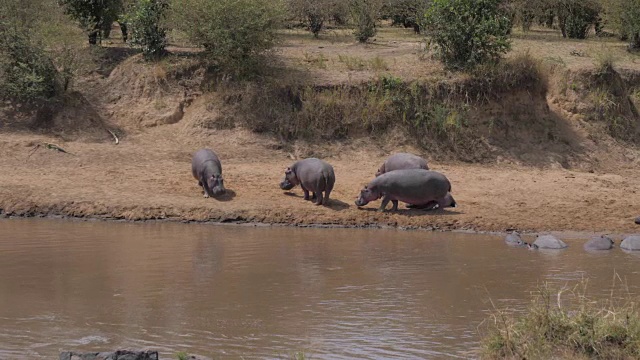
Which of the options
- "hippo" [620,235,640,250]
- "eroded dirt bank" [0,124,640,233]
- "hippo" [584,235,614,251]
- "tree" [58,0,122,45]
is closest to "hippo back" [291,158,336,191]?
"eroded dirt bank" [0,124,640,233]

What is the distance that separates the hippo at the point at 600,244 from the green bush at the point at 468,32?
312 inches

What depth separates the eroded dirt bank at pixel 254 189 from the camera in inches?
618

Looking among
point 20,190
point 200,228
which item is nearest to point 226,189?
point 200,228

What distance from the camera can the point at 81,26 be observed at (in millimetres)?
21484

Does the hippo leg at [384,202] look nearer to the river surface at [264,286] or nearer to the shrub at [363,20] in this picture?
the river surface at [264,286]

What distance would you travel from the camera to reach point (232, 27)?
20578 millimetres

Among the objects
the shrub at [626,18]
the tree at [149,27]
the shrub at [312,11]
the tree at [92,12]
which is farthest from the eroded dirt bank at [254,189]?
the shrub at [312,11]

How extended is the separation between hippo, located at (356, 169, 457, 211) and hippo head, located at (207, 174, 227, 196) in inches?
89.2

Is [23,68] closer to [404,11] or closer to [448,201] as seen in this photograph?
[448,201]

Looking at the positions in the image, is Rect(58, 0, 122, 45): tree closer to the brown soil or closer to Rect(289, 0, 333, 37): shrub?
the brown soil

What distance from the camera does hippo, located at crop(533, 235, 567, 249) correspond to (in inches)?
546

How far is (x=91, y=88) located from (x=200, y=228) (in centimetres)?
702

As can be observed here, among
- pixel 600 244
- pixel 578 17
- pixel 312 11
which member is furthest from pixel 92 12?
pixel 578 17

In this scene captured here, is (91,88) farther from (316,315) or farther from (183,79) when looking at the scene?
(316,315)
